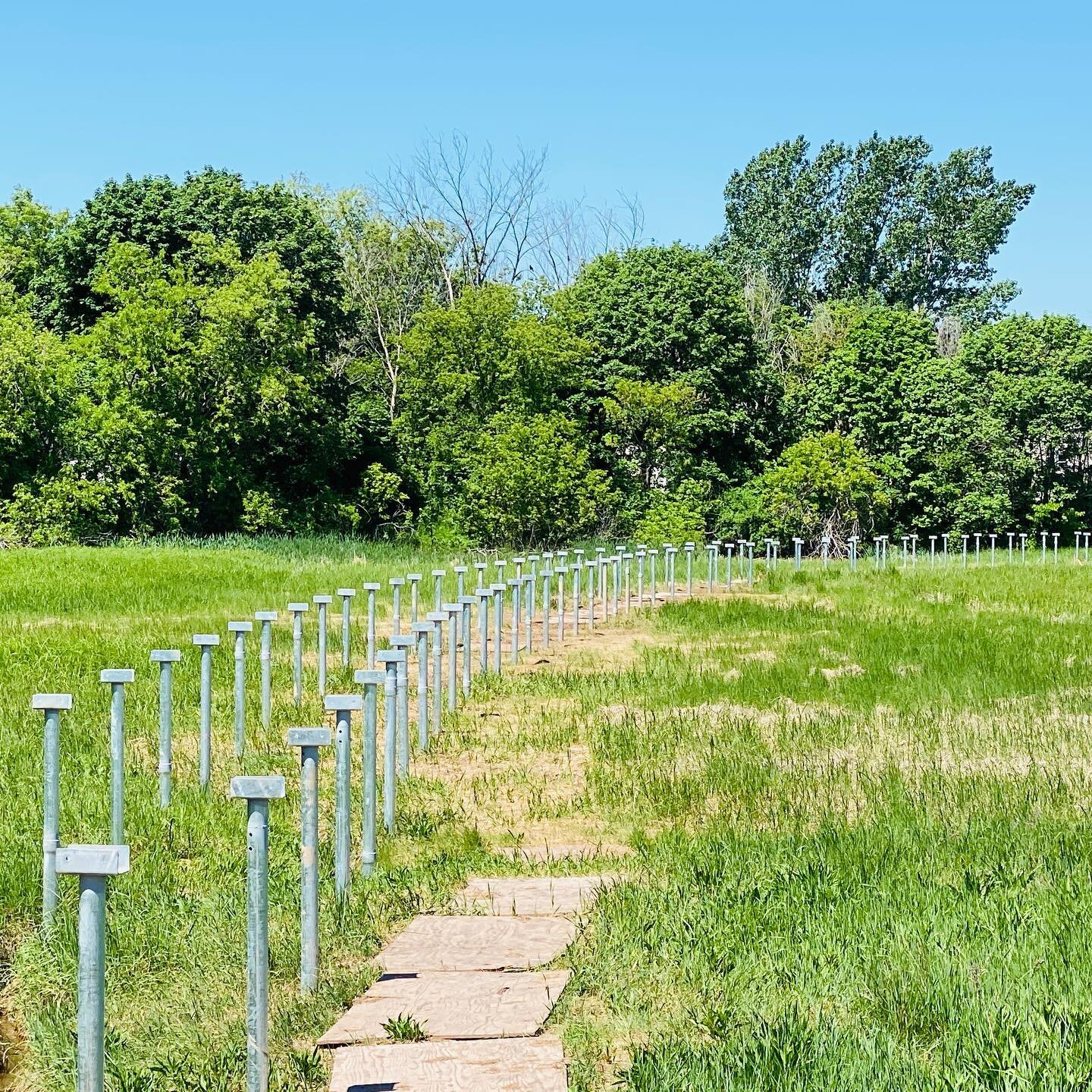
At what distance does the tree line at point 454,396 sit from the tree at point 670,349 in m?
0.10

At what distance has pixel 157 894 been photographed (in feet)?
26.9

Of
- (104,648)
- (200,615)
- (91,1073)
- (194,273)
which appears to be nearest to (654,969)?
(91,1073)

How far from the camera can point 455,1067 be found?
5.31 meters

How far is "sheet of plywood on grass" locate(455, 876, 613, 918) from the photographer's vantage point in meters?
7.59

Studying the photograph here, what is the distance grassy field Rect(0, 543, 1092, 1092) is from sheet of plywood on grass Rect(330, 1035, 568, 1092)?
0.14 m

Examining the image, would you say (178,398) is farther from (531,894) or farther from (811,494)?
(531,894)

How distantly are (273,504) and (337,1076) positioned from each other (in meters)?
38.8

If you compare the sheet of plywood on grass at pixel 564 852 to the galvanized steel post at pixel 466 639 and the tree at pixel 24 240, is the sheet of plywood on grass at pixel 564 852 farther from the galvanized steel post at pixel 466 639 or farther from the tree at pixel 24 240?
the tree at pixel 24 240

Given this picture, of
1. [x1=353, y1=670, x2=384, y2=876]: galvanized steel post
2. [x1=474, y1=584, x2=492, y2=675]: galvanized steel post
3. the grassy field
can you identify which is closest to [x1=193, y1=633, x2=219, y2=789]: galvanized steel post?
the grassy field

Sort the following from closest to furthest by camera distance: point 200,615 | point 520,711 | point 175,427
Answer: point 520,711, point 200,615, point 175,427

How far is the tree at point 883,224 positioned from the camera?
251 feet

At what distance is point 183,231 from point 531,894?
40392 millimetres

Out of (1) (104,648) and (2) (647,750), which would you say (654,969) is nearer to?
(2) (647,750)

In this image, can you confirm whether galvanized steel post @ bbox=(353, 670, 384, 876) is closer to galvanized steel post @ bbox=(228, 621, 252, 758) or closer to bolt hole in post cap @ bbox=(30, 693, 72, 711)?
bolt hole in post cap @ bbox=(30, 693, 72, 711)
